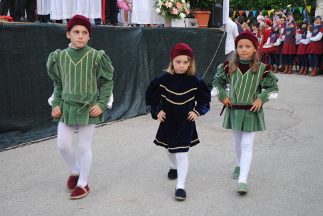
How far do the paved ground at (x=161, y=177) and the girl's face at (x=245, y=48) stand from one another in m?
1.31

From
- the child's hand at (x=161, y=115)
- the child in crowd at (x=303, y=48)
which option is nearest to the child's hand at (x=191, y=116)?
the child's hand at (x=161, y=115)

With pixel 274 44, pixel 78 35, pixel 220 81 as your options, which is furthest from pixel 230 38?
pixel 78 35

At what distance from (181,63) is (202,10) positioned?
23.8 feet

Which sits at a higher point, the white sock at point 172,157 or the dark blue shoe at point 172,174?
the white sock at point 172,157

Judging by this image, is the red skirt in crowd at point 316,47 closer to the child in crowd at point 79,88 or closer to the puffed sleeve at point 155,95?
the puffed sleeve at point 155,95

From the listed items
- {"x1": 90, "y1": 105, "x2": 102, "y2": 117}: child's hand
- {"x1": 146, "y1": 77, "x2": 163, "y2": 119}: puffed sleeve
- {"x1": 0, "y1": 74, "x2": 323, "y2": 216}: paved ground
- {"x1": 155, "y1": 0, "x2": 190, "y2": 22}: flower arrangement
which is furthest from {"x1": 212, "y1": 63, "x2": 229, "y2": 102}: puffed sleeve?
{"x1": 155, "y1": 0, "x2": 190, "y2": 22}: flower arrangement

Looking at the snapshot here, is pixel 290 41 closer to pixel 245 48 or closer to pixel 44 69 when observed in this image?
pixel 44 69

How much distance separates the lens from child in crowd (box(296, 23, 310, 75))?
570 inches

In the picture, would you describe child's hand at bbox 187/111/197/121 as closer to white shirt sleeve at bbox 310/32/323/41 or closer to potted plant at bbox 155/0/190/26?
potted plant at bbox 155/0/190/26

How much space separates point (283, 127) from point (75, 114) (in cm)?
417

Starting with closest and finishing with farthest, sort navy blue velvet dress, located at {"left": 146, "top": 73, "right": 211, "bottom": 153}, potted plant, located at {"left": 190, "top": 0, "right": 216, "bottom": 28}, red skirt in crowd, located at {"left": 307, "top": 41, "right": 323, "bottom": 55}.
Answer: navy blue velvet dress, located at {"left": 146, "top": 73, "right": 211, "bottom": 153}
potted plant, located at {"left": 190, "top": 0, "right": 216, "bottom": 28}
red skirt in crowd, located at {"left": 307, "top": 41, "right": 323, "bottom": 55}

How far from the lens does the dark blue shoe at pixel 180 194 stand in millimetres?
3764

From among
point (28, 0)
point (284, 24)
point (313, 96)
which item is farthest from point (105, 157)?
point (284, 24)

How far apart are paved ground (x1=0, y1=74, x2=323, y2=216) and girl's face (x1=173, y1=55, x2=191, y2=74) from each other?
1.20 m
